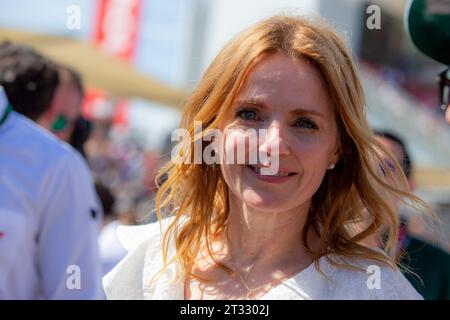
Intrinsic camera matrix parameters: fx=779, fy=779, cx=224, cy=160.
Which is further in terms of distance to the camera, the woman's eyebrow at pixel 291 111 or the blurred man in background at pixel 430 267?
the blurred man in background at pixel 430 267

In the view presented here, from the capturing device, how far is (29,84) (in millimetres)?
2637

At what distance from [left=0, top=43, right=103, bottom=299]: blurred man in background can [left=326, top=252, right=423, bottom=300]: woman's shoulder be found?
787 millimetres

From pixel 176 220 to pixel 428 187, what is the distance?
1232cm

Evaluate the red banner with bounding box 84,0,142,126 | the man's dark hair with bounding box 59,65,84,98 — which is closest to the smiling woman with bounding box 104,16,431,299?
the man's dark hair with bounding box 59,65,84,98

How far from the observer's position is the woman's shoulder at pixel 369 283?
4.78ft

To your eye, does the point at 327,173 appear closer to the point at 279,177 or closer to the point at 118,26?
the point at 279,177

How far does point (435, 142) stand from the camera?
59.9 feet

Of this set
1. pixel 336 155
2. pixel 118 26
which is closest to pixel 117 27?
Result: pixel 118 26

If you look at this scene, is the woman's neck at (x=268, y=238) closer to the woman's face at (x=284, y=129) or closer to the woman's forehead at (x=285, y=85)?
the woman's face at (x=284, y=129)

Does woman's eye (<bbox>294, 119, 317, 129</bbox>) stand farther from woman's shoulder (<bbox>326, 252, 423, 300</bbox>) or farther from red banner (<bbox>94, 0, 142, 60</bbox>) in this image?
red banner (<bbox>94, 0, 142, 60</bbox>)

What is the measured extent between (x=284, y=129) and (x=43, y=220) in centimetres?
78

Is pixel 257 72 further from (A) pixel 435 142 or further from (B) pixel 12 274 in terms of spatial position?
(A) pixel 435 142

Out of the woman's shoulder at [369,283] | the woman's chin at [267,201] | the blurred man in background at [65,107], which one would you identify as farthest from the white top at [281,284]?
the blurred man in background at [65,107]

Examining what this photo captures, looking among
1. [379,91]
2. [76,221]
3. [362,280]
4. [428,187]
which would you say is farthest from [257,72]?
[379,91]
